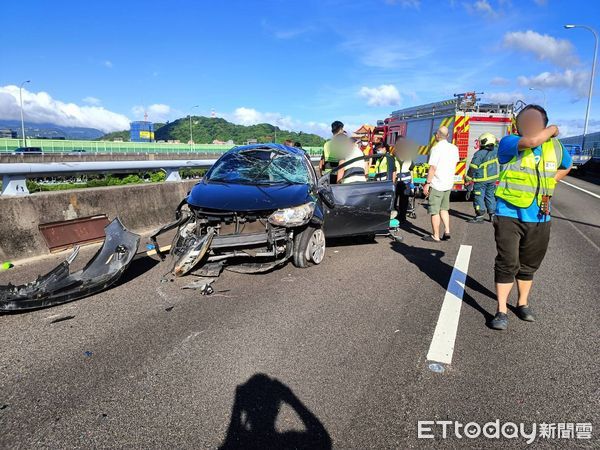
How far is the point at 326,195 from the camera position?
6.06 m

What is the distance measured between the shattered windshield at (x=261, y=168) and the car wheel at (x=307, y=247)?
2.60 ft

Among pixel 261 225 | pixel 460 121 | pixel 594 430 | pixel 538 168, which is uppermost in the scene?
pixel 460 121

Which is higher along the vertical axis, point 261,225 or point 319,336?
point 261,225

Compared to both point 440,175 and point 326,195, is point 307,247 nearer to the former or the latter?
point 326,195

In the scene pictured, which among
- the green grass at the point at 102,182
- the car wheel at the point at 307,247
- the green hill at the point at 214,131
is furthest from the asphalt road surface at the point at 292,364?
the green hill at the point at 214,131

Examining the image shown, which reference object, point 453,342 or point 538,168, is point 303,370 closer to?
point 453,342

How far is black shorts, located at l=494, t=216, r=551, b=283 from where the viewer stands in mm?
3807

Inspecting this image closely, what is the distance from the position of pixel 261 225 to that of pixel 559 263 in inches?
175

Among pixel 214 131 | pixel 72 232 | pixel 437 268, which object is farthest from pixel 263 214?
pixel 214 131

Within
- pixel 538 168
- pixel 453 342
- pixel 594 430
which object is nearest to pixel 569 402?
pixel 594 430

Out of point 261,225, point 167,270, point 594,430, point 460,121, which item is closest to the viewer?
point 594,430

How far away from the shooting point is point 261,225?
5.05m

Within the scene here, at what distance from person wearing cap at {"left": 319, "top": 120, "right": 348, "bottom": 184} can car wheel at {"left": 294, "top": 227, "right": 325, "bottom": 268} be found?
230 centimetres

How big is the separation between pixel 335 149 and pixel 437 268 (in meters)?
3.34
